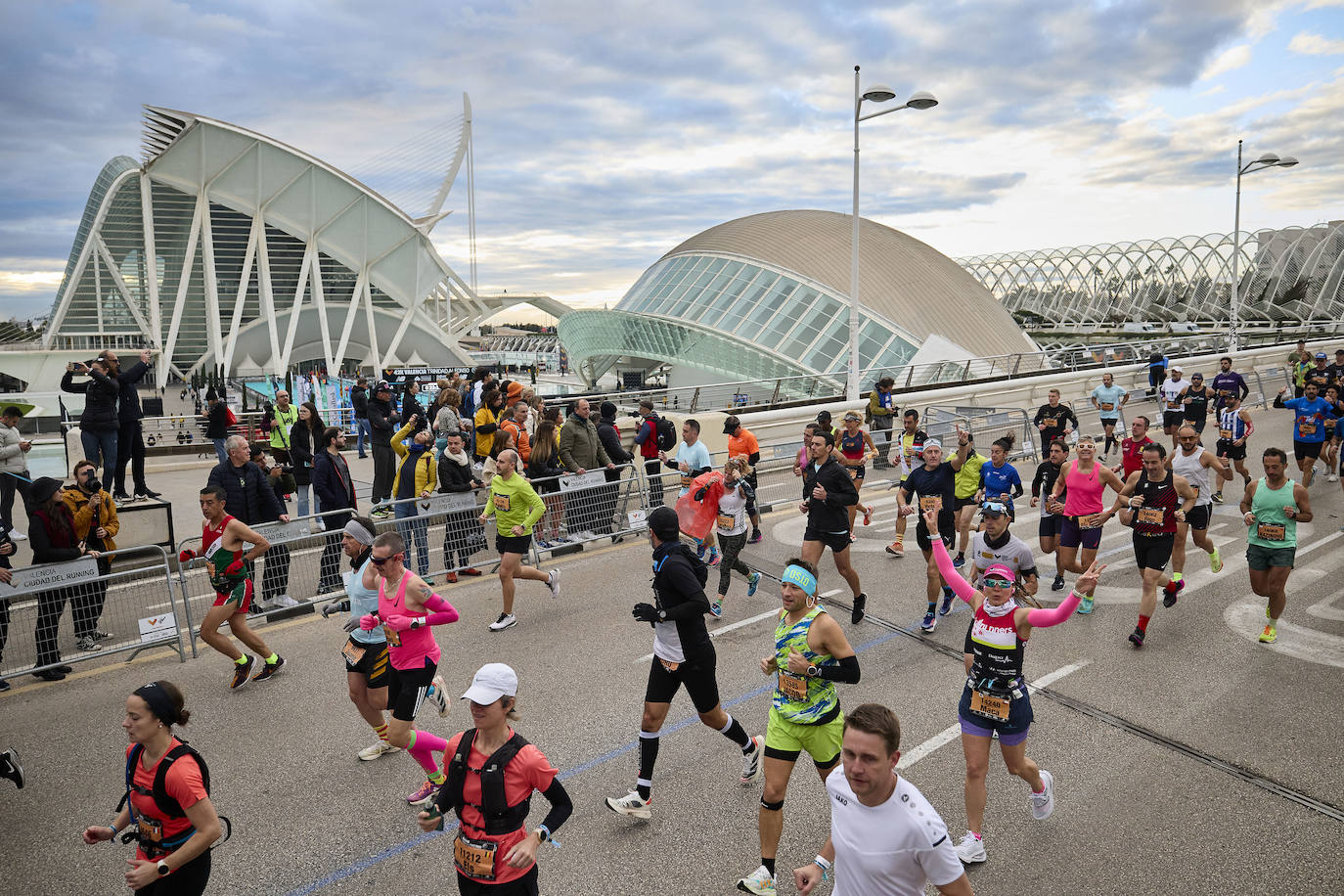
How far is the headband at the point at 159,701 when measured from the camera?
327cm

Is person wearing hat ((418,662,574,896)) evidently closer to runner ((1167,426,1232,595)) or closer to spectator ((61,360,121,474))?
runner ((1167,426,1232,595))

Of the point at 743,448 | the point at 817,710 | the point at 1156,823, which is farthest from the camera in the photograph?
the point at 743,448

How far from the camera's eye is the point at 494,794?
3.06 meters

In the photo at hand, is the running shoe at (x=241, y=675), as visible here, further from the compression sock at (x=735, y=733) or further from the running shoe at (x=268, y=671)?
the compression sock at (x=735, y=733)

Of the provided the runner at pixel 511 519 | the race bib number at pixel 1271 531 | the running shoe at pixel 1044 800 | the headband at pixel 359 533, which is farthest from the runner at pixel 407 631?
the race bib number at pixel 1271 531

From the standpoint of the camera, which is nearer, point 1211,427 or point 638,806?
point 638,806

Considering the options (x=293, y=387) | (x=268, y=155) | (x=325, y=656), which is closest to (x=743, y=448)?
(x=325, y=656)

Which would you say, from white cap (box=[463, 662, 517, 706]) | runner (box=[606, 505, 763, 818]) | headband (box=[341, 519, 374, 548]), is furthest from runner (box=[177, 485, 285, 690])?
white cap (box=[463, 662, 517, 706])

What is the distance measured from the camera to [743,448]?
10.9 meters

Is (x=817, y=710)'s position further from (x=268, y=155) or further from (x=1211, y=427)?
(x=268, y=155)

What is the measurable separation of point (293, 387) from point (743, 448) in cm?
2549

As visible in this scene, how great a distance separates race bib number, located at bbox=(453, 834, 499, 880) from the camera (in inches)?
121

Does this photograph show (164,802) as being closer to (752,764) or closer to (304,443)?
(752,764)

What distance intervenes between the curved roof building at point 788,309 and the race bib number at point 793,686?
22.9 meters
